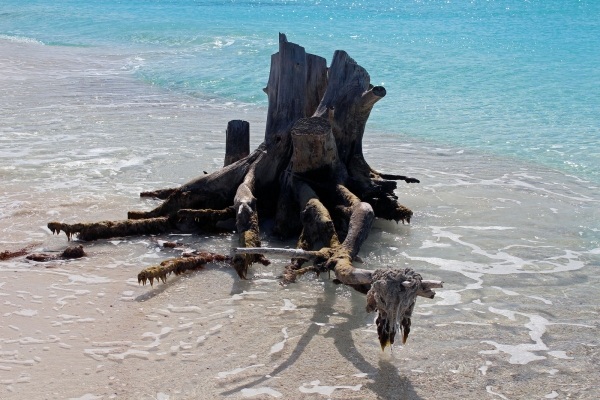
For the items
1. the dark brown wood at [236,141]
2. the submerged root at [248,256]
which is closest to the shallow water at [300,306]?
the submerged root at [248,256]

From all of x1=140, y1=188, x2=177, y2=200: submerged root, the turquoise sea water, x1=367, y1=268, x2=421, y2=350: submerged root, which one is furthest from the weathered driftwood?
the turquoise sea water

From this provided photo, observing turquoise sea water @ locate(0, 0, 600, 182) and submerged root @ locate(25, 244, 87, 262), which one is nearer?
submerged root @ locate(25, 244, 87, 262)

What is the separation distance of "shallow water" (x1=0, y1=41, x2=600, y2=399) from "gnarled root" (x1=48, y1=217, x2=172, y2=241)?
4.5 inches

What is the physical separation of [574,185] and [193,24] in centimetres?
2644

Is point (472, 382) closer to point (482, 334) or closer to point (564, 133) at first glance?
point (482, 334)

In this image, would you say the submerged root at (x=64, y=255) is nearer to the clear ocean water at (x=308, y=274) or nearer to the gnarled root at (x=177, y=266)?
the clear ocean water at (x=308, y=274)

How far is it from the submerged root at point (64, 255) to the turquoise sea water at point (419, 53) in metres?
6.96

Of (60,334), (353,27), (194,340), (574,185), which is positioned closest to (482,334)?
(194,340)

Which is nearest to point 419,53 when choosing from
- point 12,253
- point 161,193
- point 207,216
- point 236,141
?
point 236,141

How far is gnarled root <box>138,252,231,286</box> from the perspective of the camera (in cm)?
520

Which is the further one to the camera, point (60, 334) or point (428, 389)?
point (60, 334)

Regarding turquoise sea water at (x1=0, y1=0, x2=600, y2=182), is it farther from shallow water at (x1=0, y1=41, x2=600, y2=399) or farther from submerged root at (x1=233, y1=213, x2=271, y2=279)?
submerged root at (x1=233, y1=213, x2=271, y2=279)

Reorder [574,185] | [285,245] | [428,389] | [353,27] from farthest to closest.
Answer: [353,27], [574,185], [285,245], [428,389]

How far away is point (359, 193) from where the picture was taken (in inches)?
261
